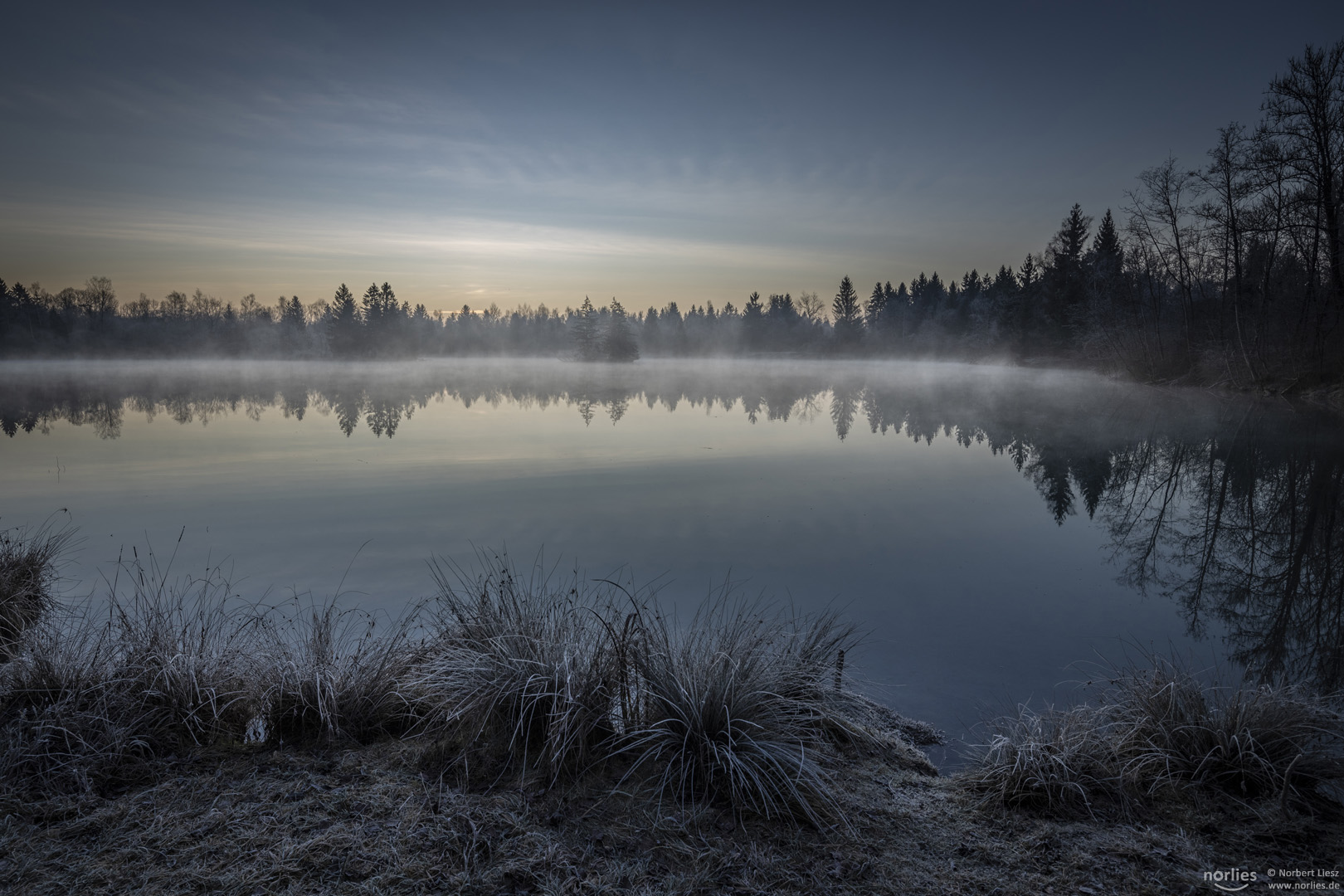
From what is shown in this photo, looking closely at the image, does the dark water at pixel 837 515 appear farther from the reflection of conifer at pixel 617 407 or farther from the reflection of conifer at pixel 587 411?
the reflection of conifer at pixel 587 411

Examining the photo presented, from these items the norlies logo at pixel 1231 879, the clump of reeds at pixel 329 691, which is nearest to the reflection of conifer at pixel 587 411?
the clump of reeds at pixel 329 691

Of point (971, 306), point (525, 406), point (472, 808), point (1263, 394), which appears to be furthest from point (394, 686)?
point (971, 306)

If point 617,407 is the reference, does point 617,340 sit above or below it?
above

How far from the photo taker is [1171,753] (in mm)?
3508

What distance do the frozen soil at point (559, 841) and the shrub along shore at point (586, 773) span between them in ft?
0.04

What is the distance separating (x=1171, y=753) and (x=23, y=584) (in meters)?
8.67

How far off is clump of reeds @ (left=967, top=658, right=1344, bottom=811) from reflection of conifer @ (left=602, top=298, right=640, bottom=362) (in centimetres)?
6941

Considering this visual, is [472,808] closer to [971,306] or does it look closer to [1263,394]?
[1263,394]

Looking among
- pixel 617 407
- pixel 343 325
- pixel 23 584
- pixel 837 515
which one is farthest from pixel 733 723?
pixel 343 325

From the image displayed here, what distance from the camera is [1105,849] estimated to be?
2.85 m

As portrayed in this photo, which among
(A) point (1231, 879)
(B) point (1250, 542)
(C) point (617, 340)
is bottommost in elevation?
(B) point (1250, 542)

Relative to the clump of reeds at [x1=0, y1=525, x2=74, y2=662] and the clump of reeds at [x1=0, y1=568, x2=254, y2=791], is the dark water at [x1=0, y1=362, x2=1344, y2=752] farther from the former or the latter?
the clump of reeds at [x1=0, y1=568, x2=254, y2=791]

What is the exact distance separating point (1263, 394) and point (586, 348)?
60.0m

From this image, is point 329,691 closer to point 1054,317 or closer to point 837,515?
point 837,515
